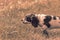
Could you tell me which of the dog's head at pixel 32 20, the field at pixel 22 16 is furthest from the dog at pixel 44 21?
the field at pixel 22 16

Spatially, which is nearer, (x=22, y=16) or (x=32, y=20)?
(x=32, y=20)

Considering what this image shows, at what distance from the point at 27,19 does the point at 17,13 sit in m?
1.59

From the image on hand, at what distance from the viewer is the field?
794 centimetres

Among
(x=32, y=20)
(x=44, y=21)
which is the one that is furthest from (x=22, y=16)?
(x=44, y=21)

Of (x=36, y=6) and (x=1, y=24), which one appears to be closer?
(x=1, y=24)

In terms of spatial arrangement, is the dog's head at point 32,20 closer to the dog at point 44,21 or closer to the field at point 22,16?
the dog at point 44,21

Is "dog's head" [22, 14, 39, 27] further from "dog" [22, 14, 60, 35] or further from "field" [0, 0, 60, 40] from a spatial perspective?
"field" [0, 0, 60, 40]

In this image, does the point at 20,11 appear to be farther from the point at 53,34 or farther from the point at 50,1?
the point at 53,34

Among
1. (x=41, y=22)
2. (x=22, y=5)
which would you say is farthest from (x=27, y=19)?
(x=22, y=5)

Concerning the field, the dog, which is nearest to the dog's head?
the dog

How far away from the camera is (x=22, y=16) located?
9.38 m

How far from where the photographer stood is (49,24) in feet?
26.8

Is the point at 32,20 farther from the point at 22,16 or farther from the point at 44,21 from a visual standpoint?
the point at 22,16

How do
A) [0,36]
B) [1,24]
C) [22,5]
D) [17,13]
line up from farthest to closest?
[22,5] → [17,13] → [1,24] → [0,36]
